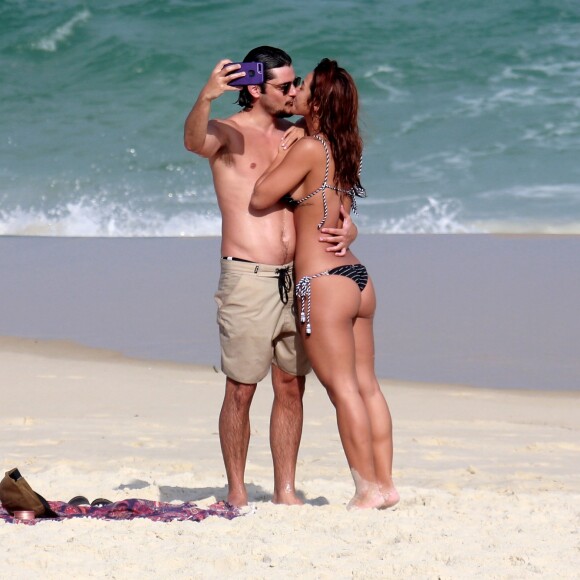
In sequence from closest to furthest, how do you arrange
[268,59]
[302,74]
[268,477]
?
[268,59] → [268,477] → [302,74]

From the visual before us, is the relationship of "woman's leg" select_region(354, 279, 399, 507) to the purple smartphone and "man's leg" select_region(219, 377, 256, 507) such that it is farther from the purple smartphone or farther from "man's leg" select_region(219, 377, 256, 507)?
the purple smartphone

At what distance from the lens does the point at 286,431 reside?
4953 mm

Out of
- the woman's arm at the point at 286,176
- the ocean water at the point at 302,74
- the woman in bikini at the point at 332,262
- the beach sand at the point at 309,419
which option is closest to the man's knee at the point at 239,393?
the woman in bikini at the point at 332,262

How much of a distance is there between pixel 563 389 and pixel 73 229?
900 cm

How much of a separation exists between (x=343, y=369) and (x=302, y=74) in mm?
15975

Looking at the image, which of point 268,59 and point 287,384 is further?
point 287,384

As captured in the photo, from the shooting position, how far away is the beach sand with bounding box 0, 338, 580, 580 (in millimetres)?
3887

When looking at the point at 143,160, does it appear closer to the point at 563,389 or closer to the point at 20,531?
the point at 563,389

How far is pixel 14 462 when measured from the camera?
5746mm

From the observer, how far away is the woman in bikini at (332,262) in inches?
181

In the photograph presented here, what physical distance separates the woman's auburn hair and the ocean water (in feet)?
28.6

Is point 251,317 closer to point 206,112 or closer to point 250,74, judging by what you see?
point 206,112

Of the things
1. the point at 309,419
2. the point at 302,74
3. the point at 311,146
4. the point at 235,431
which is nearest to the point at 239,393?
the point at 235,431

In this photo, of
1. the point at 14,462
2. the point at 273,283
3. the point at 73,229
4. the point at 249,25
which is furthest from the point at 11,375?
the point at 249,25
